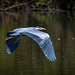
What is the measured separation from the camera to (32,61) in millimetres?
11297

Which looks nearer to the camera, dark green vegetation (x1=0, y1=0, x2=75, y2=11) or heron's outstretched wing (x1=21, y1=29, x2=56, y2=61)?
heron's outstretched wing (x1=21, y1=29, x2=56, y2=61)

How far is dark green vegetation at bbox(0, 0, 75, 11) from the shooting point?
155 ft

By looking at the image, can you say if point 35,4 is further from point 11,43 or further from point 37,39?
point 37,39

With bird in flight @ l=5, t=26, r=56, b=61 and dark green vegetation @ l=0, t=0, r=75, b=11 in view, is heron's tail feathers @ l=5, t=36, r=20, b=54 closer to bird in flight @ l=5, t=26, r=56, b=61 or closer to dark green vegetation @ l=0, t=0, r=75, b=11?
bird in flight @ l=5, t=26, r=56, b=61

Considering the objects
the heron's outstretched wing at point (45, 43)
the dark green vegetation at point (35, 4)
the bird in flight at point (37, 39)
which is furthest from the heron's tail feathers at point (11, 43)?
the dark green vegetation at point (35, 4)

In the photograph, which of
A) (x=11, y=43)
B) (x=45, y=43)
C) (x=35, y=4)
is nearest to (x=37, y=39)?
(x=45, y=43)

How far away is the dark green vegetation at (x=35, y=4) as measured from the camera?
47.2 meters

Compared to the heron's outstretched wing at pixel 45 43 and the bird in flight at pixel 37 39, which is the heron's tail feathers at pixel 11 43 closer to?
the bird in flight at pixel 37 39

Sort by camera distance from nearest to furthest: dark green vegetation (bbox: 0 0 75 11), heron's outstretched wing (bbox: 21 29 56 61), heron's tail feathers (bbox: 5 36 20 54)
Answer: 1. heron's outstretched wing (bbox: 21 29 56 61)
2. heron's tail feathers (bbox: 5 36 20 54)
3. dark green vegetation (bbox: 0 0 75 11)

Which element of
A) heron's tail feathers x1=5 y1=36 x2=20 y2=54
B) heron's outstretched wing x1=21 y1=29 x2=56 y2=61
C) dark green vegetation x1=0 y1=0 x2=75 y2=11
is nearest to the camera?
heron's outstretched wing x1=21 y1=29 x2=56 y2=61

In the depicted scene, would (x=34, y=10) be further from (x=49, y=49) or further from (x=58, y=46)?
(x=49, y=49)

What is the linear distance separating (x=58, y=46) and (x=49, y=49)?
669cm

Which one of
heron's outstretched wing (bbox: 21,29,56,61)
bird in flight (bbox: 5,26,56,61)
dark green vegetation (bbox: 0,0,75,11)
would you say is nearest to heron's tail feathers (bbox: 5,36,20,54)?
bird in flight (bbox: 5,26,56,61)

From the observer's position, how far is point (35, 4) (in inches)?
2035
